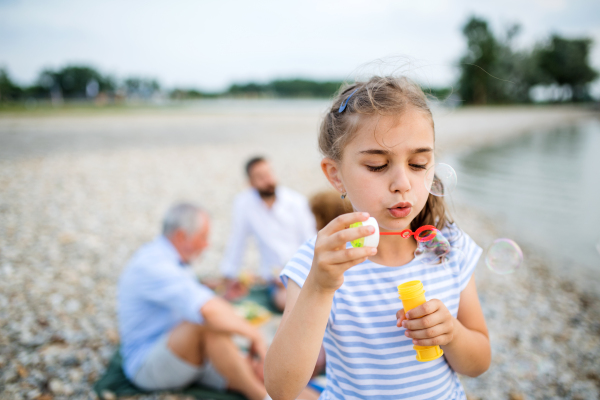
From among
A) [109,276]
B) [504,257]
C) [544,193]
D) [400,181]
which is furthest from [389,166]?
[544,193]

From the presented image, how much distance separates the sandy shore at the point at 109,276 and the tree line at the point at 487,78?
41714mm

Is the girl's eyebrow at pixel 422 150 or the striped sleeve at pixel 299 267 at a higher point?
the girl's eyebrow at pixel 422 150

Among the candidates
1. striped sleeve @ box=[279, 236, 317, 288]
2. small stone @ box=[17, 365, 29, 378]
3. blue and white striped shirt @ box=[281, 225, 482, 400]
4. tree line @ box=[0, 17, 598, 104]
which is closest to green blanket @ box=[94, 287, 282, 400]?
small stone @ box=[17, 365, 29, 378]

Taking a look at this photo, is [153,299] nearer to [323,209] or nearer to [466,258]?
[323,209]

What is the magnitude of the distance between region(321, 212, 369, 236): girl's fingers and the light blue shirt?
2.34 meters

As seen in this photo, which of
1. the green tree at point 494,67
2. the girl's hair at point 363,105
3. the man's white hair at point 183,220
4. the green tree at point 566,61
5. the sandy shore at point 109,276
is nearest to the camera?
the girl's hair at point 363,105

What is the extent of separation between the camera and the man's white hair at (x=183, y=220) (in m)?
3.62

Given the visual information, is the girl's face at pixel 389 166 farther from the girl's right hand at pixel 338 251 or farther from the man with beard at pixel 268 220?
the man with beard at pixel 268 220

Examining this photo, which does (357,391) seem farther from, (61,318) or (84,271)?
(84,271)

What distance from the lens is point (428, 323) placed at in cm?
127

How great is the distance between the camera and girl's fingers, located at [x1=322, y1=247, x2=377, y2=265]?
1.11 m

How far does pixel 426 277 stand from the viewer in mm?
1550

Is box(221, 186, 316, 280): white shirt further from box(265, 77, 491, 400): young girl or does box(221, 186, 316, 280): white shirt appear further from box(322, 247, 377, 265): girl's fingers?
box(322, 247, 377, 265): girl's fingers

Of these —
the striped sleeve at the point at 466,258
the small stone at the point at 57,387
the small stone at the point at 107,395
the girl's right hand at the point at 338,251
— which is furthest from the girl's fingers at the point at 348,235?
the small stone at the point at 57,387
